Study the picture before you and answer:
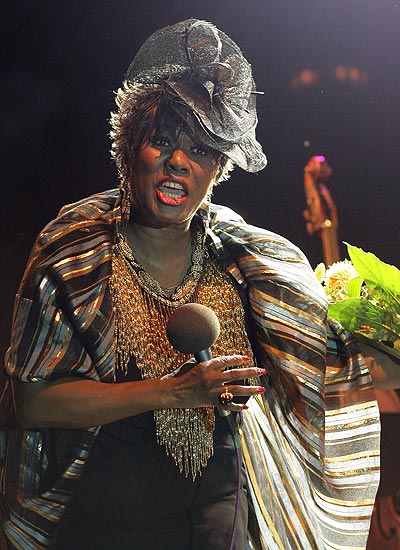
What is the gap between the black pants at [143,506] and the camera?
1.77 meters

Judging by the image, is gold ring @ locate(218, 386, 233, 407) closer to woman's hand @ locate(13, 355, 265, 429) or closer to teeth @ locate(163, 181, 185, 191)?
woman's hand @ locate(13, 355, 265, 429)

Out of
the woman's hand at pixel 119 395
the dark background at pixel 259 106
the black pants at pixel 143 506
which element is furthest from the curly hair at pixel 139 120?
the dark background at pixel 259 106

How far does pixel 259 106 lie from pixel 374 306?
1035 mm

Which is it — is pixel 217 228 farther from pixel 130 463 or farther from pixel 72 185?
pixel 72 185

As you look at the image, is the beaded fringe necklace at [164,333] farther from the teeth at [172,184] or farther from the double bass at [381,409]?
the double bass at [381,409]

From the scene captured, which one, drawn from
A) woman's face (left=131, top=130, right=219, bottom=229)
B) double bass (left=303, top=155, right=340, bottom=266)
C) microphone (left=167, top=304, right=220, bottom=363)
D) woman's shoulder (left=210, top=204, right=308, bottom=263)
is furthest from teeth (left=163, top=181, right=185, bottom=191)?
double bass (left=303, top=155, right=340, bottom=266)

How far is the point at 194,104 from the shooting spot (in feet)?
6.04

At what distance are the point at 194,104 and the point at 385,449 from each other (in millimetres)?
1606

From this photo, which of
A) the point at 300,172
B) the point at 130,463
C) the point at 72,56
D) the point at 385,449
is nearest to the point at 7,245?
the point at 72,56

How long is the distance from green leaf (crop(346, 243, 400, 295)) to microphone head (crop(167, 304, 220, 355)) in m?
0.56

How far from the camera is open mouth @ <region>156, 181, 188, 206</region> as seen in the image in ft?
6.02

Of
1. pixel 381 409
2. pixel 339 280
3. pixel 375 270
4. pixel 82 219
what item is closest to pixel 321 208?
pixel 381 409

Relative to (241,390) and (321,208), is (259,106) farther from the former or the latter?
(241,390)

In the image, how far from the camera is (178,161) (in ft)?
6.01
